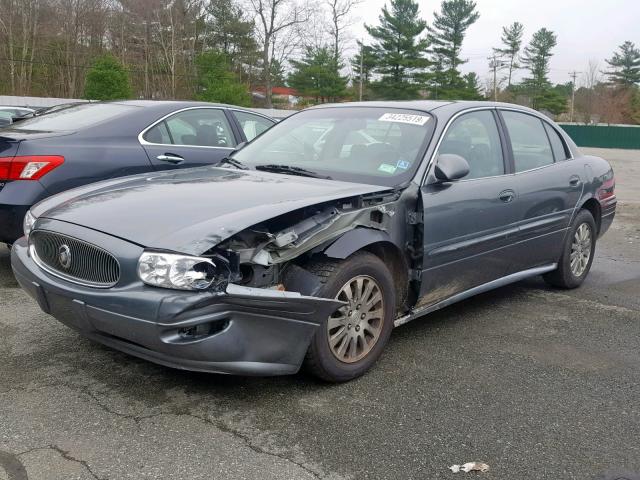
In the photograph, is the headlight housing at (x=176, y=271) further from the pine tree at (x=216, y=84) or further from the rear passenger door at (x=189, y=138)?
the pine tree at (x=216, y=84)

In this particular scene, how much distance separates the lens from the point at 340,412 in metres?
3.18

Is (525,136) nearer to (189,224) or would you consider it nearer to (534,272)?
(534,272)

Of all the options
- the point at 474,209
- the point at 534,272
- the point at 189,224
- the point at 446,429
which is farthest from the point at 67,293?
the point at 534,272

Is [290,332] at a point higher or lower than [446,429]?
higher

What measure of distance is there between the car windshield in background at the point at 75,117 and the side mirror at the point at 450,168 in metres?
3.13

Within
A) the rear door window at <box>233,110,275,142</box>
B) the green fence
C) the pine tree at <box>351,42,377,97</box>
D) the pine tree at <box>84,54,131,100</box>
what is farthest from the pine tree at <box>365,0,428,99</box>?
the rear door window at <box>233,110,275,142</box>

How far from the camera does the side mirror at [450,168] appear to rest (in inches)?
154

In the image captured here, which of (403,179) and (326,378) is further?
(403,179)

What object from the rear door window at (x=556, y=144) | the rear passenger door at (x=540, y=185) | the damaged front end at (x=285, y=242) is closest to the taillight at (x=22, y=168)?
the damaged front end at (x=285, y=242)

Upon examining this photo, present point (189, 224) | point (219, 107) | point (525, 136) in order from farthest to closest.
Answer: point (219, 107)
point (525, 136)
point (189, 224)

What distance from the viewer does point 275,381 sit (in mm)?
3541

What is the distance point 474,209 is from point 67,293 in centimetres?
259

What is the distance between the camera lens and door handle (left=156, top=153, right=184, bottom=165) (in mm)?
5637

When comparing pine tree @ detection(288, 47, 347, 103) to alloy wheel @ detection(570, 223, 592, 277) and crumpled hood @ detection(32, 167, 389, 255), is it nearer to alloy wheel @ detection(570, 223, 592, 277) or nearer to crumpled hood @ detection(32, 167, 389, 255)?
alloy wheel @ detection(570, 223, 592, 277)
